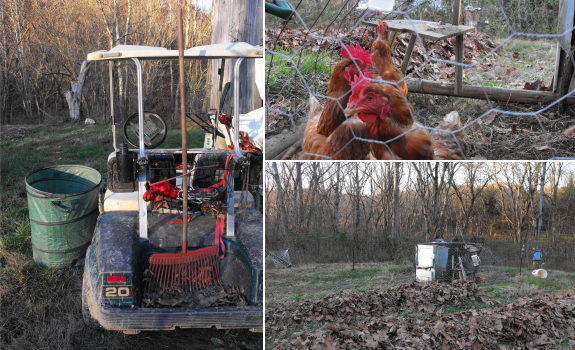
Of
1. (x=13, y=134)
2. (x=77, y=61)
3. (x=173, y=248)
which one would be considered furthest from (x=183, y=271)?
(x=77, y=61)

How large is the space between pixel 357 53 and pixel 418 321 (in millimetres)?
2164

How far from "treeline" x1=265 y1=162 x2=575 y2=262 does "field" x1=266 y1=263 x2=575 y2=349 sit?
0.76 feet

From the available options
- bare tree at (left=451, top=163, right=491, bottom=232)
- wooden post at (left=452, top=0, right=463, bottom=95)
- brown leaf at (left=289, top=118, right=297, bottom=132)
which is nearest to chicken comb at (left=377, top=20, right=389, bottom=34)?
wooden post at (left=452, top=0, right=463, bottom=95)

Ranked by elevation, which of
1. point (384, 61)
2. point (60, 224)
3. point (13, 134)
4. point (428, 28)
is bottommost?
point (60, 224)

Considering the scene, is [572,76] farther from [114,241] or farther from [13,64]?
[13,64]

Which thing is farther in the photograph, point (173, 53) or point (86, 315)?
point (173, 53)

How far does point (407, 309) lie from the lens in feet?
10.0

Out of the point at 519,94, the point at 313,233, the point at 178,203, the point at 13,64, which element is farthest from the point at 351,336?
the point at 13,64

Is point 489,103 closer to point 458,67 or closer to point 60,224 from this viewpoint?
point 458,67

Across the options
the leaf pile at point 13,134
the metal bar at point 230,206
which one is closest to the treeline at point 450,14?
the metal bar at point 230,206

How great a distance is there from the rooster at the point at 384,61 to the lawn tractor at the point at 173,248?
1.51m

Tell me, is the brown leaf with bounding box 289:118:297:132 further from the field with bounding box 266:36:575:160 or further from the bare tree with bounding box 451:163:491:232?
the bare tree with bounding box 451:163:491:232

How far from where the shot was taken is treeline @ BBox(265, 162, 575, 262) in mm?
2309

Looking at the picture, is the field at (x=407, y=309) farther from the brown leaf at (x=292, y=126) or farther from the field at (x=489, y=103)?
the field at (x=489, y=103)
